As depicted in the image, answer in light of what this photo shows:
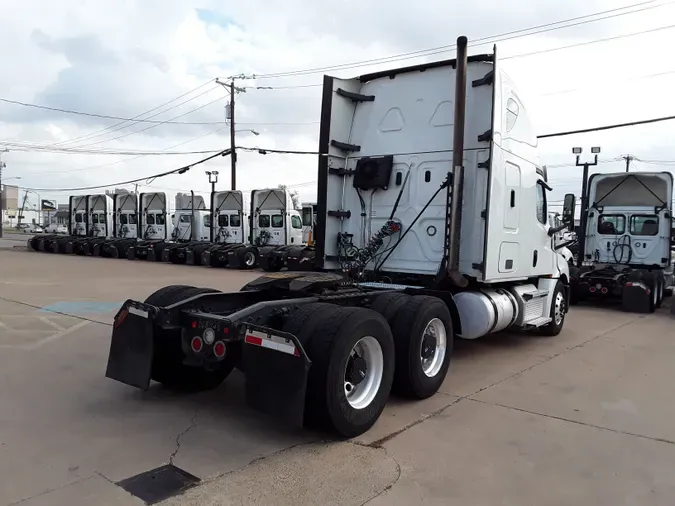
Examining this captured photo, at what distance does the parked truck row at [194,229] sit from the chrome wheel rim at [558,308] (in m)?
11.5

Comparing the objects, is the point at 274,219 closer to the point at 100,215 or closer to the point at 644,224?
the point at 100,215

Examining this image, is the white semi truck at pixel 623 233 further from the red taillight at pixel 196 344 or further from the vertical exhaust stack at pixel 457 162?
the red taillight at pixel 196 344

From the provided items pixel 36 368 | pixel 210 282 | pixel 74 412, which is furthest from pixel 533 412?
pixel 210 282

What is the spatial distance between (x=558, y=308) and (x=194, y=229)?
2211 cm

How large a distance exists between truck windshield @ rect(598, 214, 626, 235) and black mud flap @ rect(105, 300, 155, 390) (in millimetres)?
14139

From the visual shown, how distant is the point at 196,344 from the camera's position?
488cm

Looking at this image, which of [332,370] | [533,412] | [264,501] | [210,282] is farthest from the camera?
[210,282]

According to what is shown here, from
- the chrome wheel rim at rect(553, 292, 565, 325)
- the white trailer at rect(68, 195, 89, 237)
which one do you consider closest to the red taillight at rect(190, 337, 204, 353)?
the chrome wheel rim at rect(553, 292, 565, 325)

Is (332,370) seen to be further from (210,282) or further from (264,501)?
(210,282)

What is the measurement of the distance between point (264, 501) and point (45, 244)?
35.9 meters

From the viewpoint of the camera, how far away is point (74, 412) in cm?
510

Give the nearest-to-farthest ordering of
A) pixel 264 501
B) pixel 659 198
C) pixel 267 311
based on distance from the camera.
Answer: pixel 264 501
pixel 267 311
pixel 659 198

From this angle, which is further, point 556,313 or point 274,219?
point 274,219

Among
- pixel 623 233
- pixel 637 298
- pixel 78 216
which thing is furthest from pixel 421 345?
pixel 78 216
